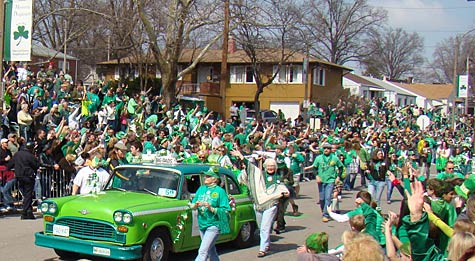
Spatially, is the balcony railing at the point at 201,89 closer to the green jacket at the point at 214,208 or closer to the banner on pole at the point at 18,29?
the banner on pole at the point at 18,29

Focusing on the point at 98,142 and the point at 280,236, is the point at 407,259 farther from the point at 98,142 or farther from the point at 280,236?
the point at 98,142

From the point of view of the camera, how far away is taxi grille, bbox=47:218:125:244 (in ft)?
30.6

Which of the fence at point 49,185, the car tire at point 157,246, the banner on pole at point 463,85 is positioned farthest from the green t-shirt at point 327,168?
the banner on pole at point 463,85

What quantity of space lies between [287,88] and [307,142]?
29497 millimetres

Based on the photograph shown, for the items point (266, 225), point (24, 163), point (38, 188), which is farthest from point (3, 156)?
point (266, 225)

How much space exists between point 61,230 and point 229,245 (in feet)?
11.2

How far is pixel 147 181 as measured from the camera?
10.7 m

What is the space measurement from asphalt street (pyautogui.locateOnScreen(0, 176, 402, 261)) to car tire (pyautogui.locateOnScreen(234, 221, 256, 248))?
0.12m

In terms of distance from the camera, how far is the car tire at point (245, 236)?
38.4 feet

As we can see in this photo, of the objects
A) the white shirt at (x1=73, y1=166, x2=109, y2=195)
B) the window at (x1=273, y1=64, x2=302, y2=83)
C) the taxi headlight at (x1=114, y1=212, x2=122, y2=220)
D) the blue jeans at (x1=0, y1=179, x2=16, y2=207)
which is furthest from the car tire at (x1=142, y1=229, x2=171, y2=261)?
the window at (x1=273, y1=64, x2=302, y2=83)

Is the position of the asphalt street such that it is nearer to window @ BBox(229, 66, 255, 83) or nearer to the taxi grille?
the taxi grille

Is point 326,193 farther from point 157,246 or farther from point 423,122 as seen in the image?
point 423,122

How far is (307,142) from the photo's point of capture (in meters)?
26.0

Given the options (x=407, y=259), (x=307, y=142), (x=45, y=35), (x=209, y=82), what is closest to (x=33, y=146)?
(x=407, y=259)
